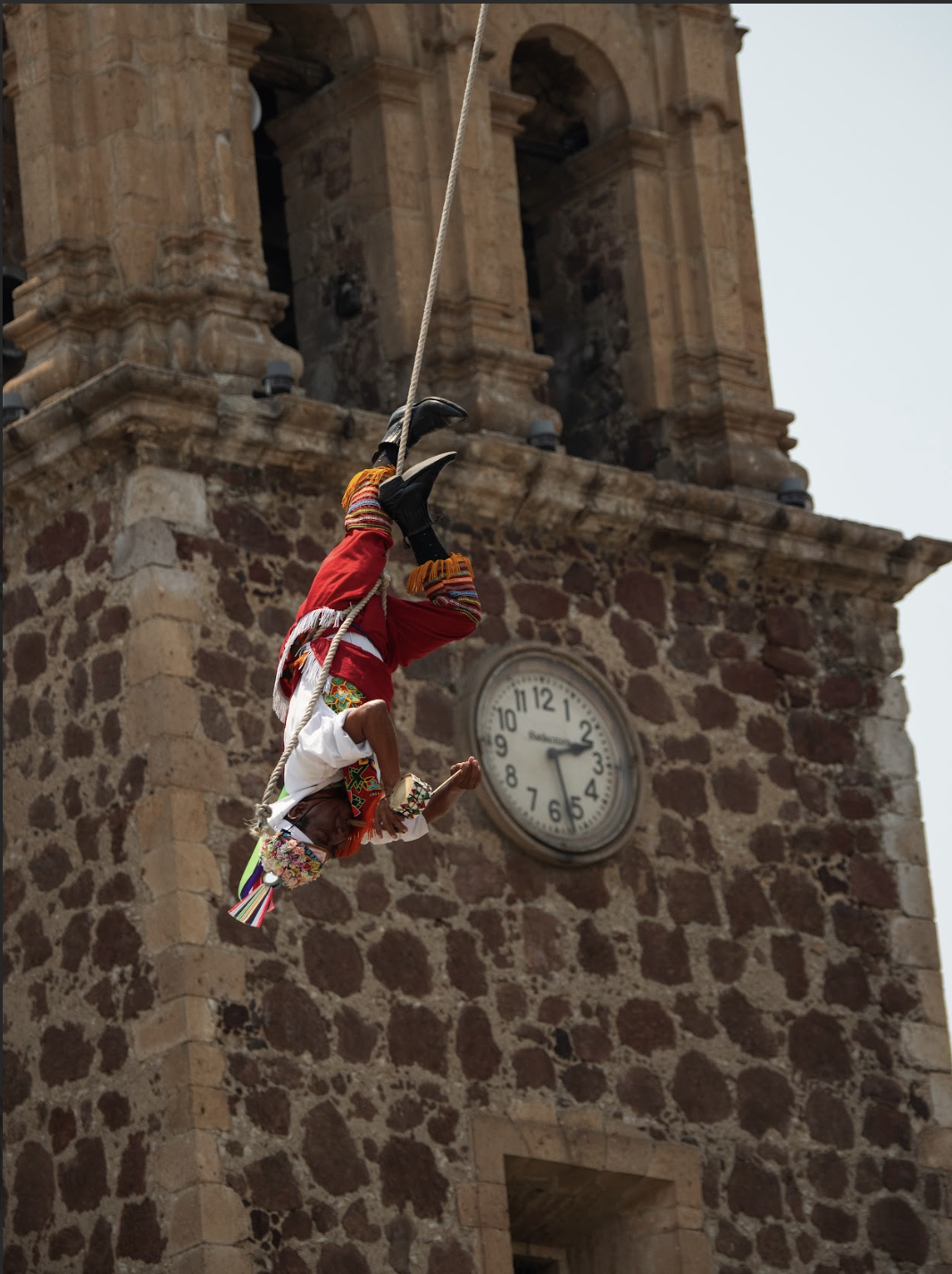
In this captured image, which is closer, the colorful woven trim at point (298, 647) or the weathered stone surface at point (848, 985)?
the colorful woven trim at point (298, 647)

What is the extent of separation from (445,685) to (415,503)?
5017 mm

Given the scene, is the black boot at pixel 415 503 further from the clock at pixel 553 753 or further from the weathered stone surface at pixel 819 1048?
the weathered stone surface at pixel 819 1048

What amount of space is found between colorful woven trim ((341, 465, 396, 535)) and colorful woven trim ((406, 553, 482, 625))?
7.2 inches

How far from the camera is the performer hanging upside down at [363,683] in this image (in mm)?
10484

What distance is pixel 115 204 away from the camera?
1614 centimetres

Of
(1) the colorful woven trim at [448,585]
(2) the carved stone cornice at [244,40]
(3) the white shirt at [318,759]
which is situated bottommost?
(3) the white shirt at [318,759]

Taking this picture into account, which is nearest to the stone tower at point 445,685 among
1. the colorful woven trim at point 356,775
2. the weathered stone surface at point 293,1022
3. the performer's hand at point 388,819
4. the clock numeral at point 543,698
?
the weathered stone surface at point 293,1022

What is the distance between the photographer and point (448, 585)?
35.7ft

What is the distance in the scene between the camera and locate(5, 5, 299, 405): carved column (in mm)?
15859

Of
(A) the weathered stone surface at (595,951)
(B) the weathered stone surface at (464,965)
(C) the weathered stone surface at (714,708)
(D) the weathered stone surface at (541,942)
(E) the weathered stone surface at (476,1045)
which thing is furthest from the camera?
(C) the weathered stone surface at (714,708)

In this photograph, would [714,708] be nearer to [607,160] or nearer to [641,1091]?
[641,1091]

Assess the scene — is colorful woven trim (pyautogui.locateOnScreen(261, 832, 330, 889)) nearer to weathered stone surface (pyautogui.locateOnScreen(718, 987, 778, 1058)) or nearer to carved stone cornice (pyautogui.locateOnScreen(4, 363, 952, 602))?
carved stone cornice (pyautogui.locateOnScreen(4, 363, 952, 602))

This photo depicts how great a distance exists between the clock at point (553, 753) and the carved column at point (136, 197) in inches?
70.6

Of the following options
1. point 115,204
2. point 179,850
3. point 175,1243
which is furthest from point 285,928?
point 115,204
